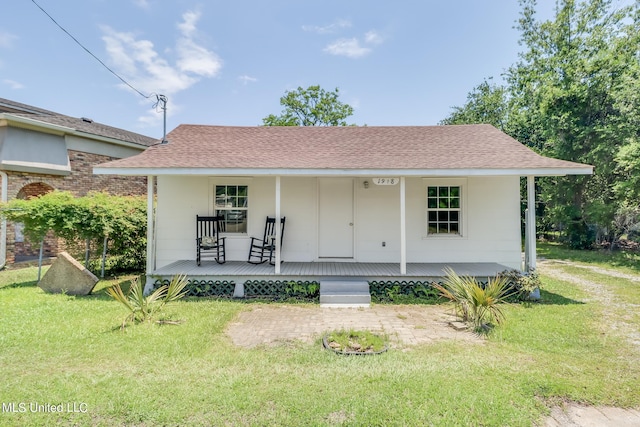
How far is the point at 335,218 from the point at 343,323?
11.1ft

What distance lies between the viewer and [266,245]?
7766 millimetres

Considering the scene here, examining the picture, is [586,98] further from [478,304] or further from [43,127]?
[43,127]

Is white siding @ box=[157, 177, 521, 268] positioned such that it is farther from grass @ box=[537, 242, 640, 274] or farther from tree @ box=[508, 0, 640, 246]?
tree @ box=[508, 0, 640, 246]

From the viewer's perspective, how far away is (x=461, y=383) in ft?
10.1

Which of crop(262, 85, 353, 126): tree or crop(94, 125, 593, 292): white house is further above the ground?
crop(262, 85, 353, 126): tree

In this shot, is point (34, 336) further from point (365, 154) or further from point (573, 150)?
point (573, 150)

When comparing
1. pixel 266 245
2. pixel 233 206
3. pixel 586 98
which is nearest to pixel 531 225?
pixel 266 245

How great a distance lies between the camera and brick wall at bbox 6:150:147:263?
31.0 ft

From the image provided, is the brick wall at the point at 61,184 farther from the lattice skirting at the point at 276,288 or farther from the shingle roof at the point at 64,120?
the lattice skirting at the point at 276,288

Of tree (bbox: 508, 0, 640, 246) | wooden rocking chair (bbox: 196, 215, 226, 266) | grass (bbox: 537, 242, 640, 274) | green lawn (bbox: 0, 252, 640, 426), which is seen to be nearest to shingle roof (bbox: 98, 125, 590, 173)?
wooden rocking chair (bbox: 196, 215, 226, 266)

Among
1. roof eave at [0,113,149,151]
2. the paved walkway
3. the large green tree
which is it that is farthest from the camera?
the large green tree

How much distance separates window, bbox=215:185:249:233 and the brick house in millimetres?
6785

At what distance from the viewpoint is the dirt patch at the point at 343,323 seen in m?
4.38

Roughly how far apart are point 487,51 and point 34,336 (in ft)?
58.4
